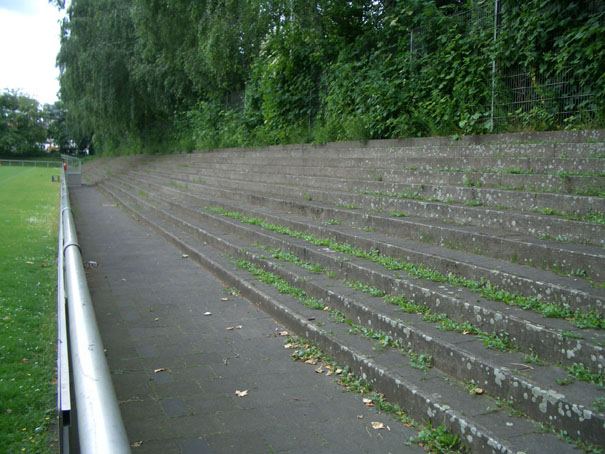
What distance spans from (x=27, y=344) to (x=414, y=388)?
3.69 metres

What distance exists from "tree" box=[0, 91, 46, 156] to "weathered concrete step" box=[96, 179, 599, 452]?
8150 centimetres

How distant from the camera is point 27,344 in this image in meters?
4.80

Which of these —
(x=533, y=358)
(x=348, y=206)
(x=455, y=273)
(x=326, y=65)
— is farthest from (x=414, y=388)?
(x=326, y=65)

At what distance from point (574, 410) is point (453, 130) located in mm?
5730

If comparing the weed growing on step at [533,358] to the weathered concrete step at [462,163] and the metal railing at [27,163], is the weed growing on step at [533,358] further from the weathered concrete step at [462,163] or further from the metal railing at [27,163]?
the metal railing at [27,163]

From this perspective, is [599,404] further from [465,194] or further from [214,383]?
[465,194]

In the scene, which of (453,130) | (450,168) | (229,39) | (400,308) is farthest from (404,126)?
(229,39)

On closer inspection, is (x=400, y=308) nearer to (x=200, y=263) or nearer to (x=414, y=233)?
(x=414, y=233)

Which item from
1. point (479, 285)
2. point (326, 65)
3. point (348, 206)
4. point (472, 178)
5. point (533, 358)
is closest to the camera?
point (533, 358)

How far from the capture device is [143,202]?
15.2 meters

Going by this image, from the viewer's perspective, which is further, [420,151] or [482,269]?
[420,151]

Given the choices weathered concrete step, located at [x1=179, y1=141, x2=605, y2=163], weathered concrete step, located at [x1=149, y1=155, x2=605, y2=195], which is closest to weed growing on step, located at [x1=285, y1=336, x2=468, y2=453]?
weathered concrete step, located at [x1=149, y1=155, x2=605, y2=195]

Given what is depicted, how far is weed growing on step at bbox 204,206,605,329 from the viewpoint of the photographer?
10.8ft

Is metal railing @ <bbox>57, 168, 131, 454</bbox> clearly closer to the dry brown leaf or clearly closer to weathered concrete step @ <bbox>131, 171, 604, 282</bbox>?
the dry brown leaf
